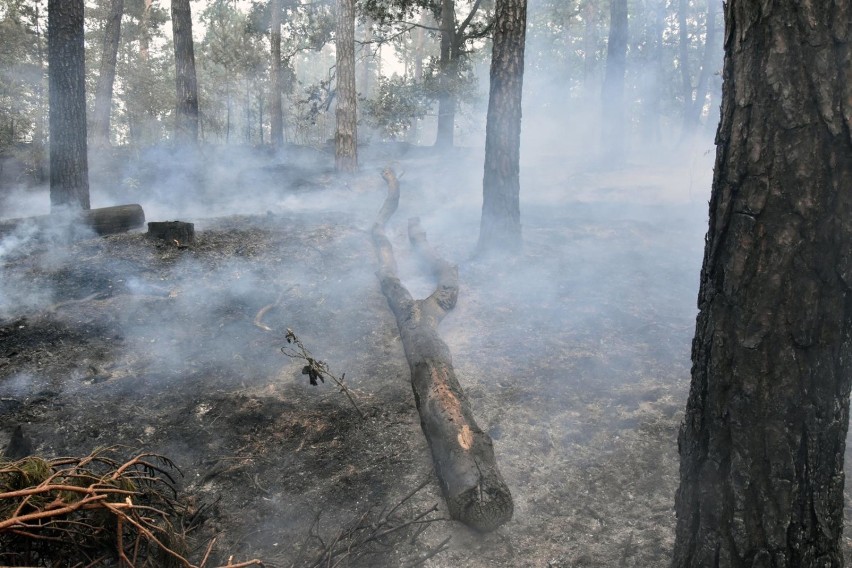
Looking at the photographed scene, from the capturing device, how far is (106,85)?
16844 millimetres

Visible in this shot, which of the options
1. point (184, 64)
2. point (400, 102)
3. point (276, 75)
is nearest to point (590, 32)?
point (400, 102)

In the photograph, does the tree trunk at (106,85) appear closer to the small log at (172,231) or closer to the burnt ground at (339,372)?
the burnt ground at (339,372)

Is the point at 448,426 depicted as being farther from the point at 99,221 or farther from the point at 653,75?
the point at 653,75

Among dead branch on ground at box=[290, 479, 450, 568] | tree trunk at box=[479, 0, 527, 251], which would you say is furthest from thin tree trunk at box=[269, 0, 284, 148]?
dead branch on ground at box=[290, 479, 450, 568]

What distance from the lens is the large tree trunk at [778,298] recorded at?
182 cm

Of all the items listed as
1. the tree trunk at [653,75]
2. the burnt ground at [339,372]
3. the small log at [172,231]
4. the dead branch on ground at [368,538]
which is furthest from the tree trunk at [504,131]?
the tree trunk at [653,75]

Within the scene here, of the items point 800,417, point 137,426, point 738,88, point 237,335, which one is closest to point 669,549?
point 800,417

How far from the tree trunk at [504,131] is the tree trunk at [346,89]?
612 cm

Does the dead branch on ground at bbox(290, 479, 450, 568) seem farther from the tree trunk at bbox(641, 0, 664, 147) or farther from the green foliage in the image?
the tree trunk at bbox(641, 0, 664, 147)

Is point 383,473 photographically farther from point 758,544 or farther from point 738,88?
point 738,88

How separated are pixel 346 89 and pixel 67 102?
22.6 feet

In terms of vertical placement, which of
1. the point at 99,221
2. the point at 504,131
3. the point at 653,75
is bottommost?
the point at 99,221

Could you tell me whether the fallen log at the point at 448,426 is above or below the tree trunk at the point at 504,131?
below

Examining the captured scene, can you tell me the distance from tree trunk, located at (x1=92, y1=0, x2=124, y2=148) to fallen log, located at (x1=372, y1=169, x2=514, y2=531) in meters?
14.4
